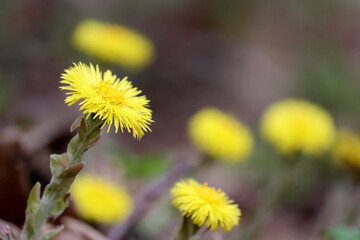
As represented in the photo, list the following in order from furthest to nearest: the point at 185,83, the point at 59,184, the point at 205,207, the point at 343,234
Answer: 1. the point at 185,83
2. the point at 343,234
3. the point at 205,207
4. the point at 59,184

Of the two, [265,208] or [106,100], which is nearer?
[106,100]

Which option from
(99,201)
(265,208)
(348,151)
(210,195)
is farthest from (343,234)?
A: (348,151)

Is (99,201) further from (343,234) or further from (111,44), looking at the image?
(111,44)

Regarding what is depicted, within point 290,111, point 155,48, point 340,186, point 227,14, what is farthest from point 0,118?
point 227,14

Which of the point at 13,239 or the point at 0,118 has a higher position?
the point at 0,118

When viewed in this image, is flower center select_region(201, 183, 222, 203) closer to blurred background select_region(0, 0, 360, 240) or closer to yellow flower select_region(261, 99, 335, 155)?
blurred background select_region(0, 0, 360, 240)

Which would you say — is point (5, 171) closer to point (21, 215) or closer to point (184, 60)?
point (21, 215)
